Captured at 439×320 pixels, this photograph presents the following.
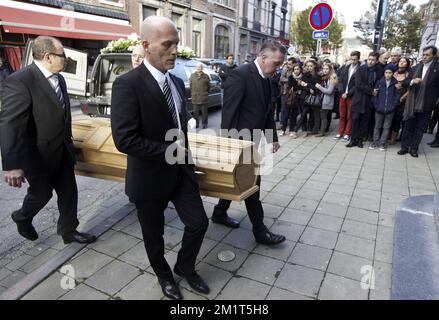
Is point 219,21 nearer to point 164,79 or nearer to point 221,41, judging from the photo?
point 221,41

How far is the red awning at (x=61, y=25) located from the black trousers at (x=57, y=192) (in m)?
10.4

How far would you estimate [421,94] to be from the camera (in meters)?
6.37

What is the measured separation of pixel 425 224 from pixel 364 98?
4228mm

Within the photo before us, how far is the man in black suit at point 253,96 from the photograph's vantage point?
302 centimetres

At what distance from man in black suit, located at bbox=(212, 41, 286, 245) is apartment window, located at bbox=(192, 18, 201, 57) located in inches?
822

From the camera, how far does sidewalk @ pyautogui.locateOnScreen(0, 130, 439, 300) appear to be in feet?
8.73

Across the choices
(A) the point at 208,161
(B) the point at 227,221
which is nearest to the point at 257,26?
(B) the point at 227,221

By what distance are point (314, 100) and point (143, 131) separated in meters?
6.74

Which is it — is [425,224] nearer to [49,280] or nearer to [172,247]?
[172,247]

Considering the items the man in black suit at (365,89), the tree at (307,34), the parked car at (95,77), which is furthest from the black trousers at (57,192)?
the tree at (307,34)

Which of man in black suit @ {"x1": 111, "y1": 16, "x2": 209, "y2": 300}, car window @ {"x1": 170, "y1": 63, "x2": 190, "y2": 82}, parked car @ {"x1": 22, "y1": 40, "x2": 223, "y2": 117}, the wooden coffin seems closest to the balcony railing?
car window @ {"x1": 170, "y1": 63, "x2": 190, "y2": 82}

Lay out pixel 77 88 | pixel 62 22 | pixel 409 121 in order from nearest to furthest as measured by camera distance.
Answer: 1. pixel 409 121
2. pixel 77 88
3. pixel 62 22
